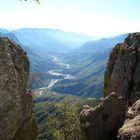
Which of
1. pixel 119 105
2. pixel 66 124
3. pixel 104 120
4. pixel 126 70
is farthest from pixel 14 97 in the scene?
pixel 126 70

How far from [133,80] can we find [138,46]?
10007mm

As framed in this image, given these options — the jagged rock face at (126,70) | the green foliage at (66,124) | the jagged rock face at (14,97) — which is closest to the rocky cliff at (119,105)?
the jagged rock face at (126,70)

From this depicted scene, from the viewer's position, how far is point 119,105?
179 ft

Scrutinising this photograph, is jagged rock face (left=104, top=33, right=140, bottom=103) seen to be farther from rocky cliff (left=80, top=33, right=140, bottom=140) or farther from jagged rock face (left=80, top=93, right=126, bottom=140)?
jagged rock face (left=80, top=93, right=126, bottom=140)

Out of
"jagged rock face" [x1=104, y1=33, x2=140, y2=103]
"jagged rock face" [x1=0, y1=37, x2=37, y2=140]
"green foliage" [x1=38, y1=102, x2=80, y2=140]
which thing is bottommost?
"green foliage" [x1=38, y1=102, x2=80, y2=140]

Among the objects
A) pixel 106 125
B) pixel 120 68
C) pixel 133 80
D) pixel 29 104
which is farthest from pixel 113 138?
pixel 120 68

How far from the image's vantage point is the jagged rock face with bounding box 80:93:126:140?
166 ft

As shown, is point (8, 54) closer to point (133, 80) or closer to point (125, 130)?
point (125, 130)

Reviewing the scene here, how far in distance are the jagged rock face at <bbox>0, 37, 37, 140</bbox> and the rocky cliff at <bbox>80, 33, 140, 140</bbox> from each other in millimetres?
10183

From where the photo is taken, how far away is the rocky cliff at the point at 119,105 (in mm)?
39822

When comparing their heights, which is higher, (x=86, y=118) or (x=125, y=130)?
(x=125, y=130)

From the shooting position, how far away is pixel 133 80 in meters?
83.8

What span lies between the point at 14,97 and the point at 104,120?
19341 millimetres

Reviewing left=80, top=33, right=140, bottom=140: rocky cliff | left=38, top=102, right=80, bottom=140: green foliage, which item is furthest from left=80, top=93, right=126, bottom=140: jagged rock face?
left=38, top=102, right=80, bottom=140: green foliage
